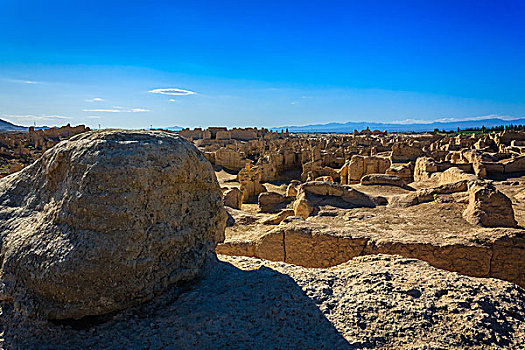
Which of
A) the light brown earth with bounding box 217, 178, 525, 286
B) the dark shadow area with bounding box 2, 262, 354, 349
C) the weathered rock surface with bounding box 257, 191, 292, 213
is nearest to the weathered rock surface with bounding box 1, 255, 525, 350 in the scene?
the dark shadow area with bounding box 2, 262, 354, 349

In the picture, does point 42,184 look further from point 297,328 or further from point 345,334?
point 345,334

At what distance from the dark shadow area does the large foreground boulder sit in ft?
0.38

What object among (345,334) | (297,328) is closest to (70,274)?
(297,328)

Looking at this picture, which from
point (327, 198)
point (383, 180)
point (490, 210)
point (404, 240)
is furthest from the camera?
point (383, 180)

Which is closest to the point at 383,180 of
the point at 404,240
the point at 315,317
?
the point at 404,240

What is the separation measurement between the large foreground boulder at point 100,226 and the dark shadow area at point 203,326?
12cm

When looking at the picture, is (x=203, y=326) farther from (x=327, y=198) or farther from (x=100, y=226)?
(x=327, y=198)

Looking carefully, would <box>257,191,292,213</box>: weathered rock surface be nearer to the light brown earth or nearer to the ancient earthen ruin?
the light brown earth

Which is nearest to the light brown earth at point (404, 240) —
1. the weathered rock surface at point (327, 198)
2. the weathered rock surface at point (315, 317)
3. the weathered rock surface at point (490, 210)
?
the weathered rock surface at point (490, 210)

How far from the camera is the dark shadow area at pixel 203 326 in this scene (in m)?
2.36

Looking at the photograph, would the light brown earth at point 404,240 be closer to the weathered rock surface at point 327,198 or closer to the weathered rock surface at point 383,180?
the weathered rock surface at point 327,198

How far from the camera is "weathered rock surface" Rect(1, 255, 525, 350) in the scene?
7.75 ft

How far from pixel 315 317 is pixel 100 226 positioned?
5.98 ft

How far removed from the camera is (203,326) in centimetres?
248
